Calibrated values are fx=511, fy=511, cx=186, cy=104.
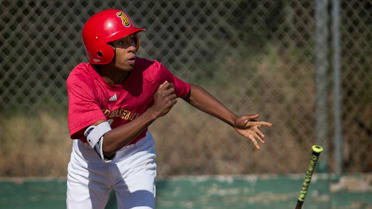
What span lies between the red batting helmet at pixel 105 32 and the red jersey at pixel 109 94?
0.17m

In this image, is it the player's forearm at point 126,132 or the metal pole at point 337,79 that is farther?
the metal pole at point 337,79

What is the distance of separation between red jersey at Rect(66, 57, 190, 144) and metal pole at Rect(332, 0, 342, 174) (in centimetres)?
195

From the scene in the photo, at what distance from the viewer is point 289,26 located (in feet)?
17.3

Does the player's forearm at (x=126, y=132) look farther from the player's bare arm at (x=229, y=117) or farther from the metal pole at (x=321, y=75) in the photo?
the metal pole at (x=321, y=75)

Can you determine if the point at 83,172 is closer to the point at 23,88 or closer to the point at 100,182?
the point at 100,182

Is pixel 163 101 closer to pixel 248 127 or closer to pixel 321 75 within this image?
pixel 248 127

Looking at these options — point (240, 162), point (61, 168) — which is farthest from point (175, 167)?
point (61, 168)

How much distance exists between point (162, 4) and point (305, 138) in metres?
2.03

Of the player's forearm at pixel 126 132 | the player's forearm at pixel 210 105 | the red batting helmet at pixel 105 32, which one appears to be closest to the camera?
the player's forearm at pixel 126 132

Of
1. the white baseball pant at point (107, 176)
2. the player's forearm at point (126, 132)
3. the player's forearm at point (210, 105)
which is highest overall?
the player's forearm at point (210, 105)

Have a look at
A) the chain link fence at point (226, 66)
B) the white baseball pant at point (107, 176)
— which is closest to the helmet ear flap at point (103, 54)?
the white baseball pant at point (107, 176)

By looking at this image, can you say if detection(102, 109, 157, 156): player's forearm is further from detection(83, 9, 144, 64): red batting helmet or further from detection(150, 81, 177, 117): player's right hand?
detection(83, 9, 144, 64): red batting helmet

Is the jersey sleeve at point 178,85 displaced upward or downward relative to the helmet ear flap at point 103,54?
upward

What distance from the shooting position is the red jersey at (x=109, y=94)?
297cm
